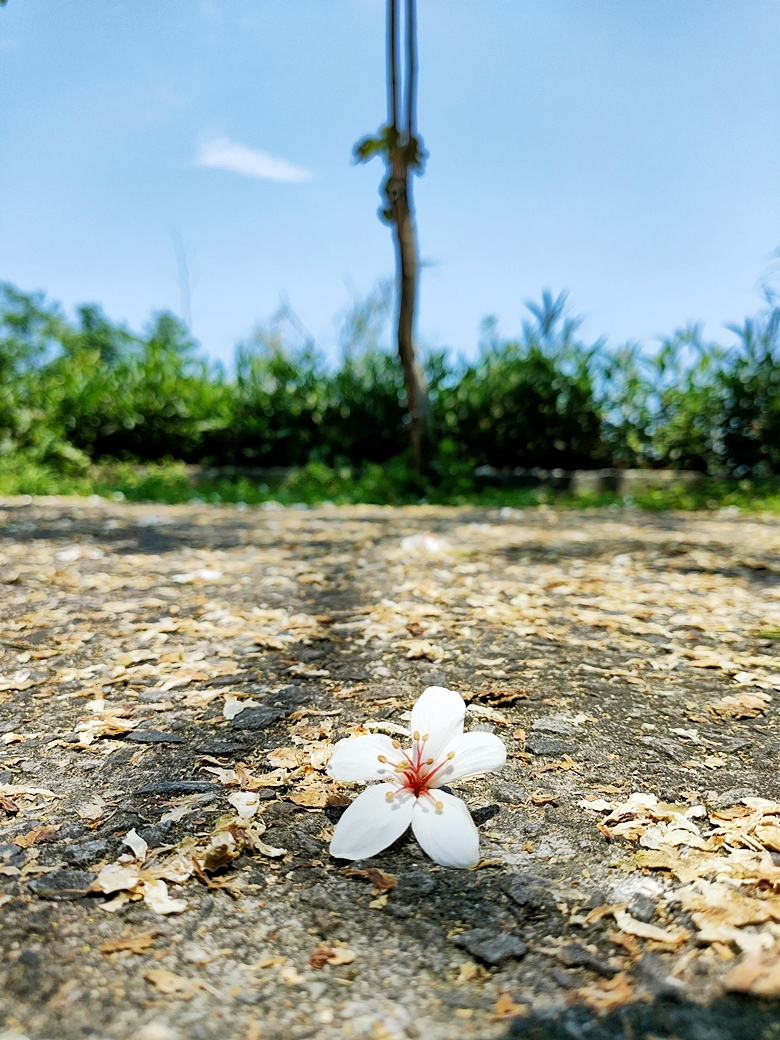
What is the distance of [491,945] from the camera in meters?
0.87

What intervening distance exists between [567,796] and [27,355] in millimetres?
37428

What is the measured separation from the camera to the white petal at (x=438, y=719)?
1.13 m

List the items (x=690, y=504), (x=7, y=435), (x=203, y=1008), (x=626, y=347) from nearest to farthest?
(x=203, y=1008)
(x=690, y=504)
(x=626, y=347)
(x=7, y=435)

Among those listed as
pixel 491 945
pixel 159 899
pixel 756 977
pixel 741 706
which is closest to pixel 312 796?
pixel 159 899

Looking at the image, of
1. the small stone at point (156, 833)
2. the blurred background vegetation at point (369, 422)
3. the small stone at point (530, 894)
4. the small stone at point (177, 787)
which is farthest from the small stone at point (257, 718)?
the blurred background vegetation at point (369, 422)

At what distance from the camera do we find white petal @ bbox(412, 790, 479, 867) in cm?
98

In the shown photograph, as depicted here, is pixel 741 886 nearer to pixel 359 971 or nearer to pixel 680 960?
pixel 680 960

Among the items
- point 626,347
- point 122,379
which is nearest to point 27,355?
point 122,379

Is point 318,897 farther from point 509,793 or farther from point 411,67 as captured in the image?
point 411,67

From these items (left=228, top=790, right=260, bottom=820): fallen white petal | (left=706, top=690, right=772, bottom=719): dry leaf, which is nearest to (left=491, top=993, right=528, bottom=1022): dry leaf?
(left=228, top=790, right=260, bottom=820): fallen white petal

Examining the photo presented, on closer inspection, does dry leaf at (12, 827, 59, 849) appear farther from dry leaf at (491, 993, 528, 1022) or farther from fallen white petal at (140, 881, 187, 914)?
dry leaf at (491, 993, 528, 1022)

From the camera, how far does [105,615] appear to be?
2201mm

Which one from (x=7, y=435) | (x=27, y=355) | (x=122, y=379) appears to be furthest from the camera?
(x=27, y=355)

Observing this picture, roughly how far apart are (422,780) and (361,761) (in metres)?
0.09
